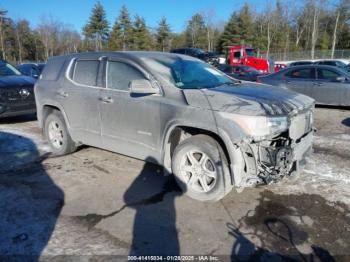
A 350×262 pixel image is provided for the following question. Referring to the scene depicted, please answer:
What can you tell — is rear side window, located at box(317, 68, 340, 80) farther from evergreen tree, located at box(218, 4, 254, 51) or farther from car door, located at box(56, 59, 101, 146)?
evergreen tree, located at box(218, 4, 254, 51)

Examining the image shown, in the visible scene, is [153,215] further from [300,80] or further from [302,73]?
[302,73]

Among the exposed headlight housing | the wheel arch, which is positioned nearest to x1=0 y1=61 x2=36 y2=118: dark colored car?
the wheel arch

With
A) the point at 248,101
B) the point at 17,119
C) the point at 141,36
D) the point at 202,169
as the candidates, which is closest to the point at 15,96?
the point at 17,119

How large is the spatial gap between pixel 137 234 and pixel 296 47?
65377mm

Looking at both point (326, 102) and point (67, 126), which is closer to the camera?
point (67, 126)

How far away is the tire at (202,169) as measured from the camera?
3586mm

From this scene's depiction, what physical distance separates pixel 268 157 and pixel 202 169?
32.0 inches

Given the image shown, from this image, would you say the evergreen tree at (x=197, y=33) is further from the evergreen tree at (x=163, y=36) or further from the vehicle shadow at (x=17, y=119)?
the vehicle shadow at (x=17, y=119)

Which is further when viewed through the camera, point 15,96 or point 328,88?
point 328,88

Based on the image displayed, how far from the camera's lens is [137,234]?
10.5 feet

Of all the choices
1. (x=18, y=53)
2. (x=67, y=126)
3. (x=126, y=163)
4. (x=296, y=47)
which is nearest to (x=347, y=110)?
(x=126, y=163)

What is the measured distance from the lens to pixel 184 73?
4.36 m

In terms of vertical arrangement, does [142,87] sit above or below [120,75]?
below

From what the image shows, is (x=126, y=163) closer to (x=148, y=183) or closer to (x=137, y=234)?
(x=148, y=183)
